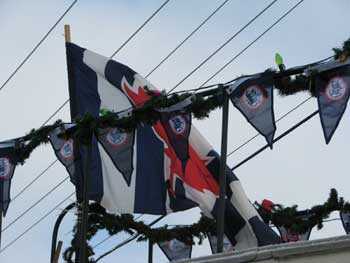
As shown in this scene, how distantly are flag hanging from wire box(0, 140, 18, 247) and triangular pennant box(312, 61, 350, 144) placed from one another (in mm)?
6087

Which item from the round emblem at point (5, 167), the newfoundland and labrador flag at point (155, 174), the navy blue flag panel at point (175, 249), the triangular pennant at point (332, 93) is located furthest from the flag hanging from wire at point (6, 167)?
the triangular pennant at point (332, 93)

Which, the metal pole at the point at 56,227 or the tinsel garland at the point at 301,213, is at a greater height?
the metal pole at the point at 56,227

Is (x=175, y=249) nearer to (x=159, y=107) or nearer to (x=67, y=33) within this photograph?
(x=159, y=107)

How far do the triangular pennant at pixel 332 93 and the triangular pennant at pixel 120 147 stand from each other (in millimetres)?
3412

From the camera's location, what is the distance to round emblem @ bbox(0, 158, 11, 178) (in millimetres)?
17453

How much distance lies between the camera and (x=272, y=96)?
46.9 feet

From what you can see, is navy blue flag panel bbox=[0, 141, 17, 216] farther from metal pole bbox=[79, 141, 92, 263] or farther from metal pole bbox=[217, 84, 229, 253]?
metal pole bbox=[217, 84, 229, 253]

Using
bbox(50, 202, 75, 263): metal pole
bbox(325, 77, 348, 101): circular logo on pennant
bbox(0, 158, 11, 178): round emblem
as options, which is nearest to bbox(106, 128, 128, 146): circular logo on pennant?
bbox(50, 202, 75, 263): metal pole

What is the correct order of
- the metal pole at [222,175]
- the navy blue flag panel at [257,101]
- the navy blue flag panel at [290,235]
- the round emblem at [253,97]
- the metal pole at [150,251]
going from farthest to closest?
the metal pole at [150,251]
the navy blue flag panel at [290,235]
the round emblem at [253,97]
the navy blue flag panel at [257,101]
the metal pole at [222,175]

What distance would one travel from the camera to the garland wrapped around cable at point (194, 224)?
53.0ft

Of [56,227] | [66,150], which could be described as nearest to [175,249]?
[56,227]

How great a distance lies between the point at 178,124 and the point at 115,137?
1156 mm

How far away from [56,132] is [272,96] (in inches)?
161

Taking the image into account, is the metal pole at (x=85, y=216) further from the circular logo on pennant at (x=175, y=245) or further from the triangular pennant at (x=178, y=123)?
the circular logo on pennant at (x=175, y=245)
